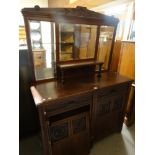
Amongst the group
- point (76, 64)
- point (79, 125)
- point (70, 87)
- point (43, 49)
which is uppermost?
point (43, 49)

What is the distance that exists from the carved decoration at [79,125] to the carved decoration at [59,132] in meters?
0.09

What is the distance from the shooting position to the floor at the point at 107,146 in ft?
5.31

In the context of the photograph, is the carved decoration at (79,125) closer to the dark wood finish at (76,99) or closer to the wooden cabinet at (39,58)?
the dark wood finish at (76,99)

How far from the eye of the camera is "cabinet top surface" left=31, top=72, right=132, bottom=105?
117cm

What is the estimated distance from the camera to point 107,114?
1641 mm

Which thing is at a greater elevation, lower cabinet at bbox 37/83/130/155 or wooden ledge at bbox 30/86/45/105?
wooden ledge at bbox 30/86/45/105

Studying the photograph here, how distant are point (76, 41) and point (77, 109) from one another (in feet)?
2.81

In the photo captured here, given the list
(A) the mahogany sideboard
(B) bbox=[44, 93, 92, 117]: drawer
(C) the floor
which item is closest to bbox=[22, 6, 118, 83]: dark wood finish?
(A) the mahogany sideboard

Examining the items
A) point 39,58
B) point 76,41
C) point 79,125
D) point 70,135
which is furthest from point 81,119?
point 76,41

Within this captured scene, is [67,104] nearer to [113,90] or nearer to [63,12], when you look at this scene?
[113,90]

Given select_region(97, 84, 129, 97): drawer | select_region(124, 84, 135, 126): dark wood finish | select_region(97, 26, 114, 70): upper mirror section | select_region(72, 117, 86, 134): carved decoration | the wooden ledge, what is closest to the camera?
the wooden ledge

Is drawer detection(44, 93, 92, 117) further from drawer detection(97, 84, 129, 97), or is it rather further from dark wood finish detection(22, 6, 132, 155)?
drawer detection(97, 84, 129, 97)

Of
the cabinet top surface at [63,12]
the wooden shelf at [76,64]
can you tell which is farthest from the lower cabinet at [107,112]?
the cabinet top surface at [63,12]
